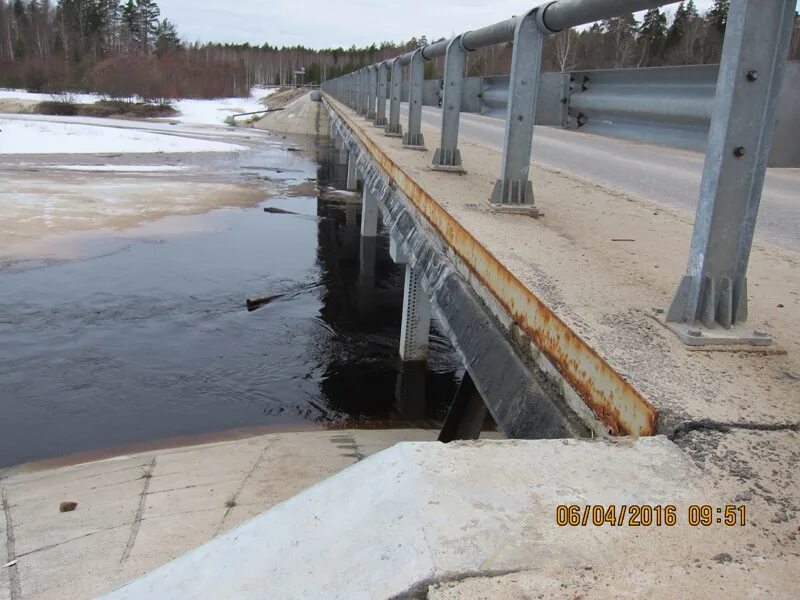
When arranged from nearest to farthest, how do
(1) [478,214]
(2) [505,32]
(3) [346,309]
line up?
(1) [478,214] → (2) [505,32] → (3) [346,309]

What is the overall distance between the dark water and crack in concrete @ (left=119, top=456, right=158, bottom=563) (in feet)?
4.42

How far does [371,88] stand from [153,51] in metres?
107

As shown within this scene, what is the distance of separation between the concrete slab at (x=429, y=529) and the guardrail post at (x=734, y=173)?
104 cm

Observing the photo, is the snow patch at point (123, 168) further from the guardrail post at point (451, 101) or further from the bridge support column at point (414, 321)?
the guardrail post at point (451, 101)

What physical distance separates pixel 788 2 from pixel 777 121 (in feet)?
1.34

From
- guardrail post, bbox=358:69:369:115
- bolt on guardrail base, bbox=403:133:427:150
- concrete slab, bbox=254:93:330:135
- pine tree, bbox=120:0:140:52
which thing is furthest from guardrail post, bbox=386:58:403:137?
pine tree, bbox=120:0:140:52

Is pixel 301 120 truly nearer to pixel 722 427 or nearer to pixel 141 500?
pixel 141 500

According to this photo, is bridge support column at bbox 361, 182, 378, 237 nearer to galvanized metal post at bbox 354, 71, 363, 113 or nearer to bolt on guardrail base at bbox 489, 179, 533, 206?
galvanized metal post at bbox 354, 71, 363, 113

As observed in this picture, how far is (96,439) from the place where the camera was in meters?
8.16

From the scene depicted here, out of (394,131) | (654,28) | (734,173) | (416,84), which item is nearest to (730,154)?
(734,173)

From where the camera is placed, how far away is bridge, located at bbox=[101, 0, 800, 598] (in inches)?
59.4

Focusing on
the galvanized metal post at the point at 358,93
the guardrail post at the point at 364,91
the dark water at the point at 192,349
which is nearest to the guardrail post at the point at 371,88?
the guardrail post at the point at 364,91

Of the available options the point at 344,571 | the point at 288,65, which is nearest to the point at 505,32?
the point at 344,571

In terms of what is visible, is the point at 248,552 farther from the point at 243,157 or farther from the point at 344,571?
the point at 243,157
